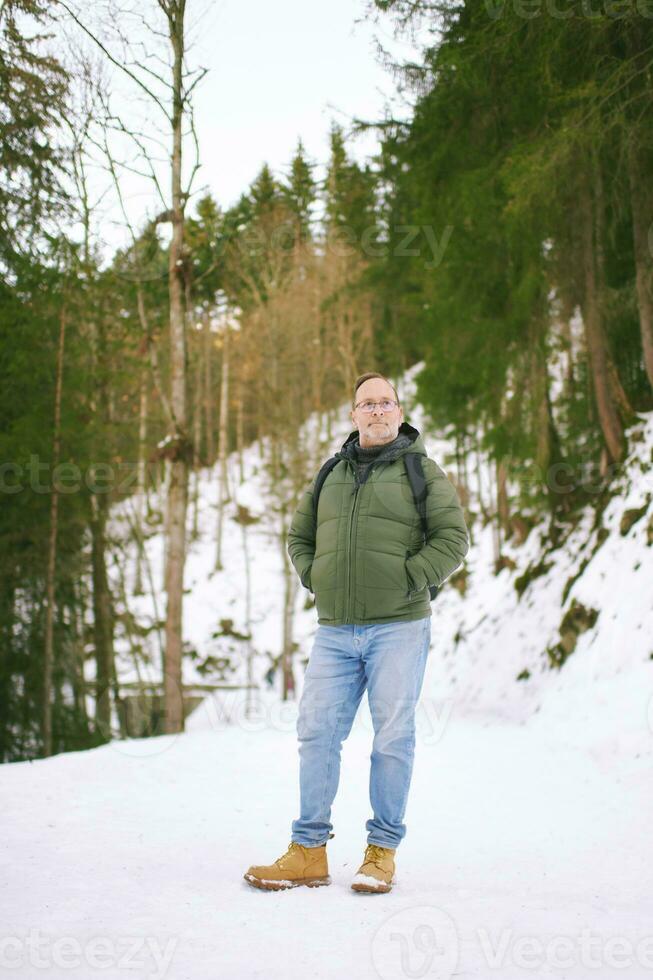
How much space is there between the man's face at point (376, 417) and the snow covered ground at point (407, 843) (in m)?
1.89

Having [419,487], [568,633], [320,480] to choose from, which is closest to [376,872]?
[419,487]

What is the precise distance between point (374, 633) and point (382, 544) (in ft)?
1.25

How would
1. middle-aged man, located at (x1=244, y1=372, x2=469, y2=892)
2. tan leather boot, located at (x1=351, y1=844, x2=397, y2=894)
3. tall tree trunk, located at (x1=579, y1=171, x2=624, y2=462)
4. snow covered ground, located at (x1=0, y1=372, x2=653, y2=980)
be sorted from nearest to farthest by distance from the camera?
snow covered ground, located at (x1=0, y1=372, x2=653, y2=980) → tan leather boot, located at (x1=351, y1=844, x2=397, y2=894) → middle-aged man, located at (x1=244, y1=372, x2=469, y2=892) → tall tree trunk, located at (x1=579, y1=171, x2=624, y2=462)

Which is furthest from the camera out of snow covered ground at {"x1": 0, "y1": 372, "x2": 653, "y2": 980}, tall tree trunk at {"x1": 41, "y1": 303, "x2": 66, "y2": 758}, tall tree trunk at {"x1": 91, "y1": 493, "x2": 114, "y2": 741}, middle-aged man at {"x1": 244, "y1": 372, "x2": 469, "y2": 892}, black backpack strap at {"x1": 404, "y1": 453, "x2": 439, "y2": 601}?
tall tree trunk at {"x1": 91, "y1": 493, "x2": 114, "y2": 741}

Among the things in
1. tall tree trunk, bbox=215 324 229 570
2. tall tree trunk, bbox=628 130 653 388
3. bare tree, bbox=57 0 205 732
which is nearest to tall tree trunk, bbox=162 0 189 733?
bare tree, bbox=57 0 205 732

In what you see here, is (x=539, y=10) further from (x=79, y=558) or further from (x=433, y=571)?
(x=79, y=558)

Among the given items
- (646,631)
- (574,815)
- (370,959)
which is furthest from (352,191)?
(370,959)

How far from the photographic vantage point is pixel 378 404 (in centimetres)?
341

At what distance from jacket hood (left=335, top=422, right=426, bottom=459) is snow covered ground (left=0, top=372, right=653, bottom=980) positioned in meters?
1.80

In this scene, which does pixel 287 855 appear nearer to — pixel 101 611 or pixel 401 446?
pixel 401 446

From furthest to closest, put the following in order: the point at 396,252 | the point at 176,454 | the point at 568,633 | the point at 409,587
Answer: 1. the point at 396,252
2. the point at 176,454
3. the point at 568,633
4. the point at 409,587

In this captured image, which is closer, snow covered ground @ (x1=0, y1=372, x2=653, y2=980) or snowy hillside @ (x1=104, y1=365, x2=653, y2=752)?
snow covered ground @ (x1=0, y1=372, x2=653, y2=980)

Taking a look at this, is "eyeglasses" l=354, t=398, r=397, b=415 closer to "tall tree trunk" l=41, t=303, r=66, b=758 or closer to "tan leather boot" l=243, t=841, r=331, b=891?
"tan leather boot" l=243, t=841, r=331, b=891

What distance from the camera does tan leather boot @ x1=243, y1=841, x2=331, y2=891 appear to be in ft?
9.62
